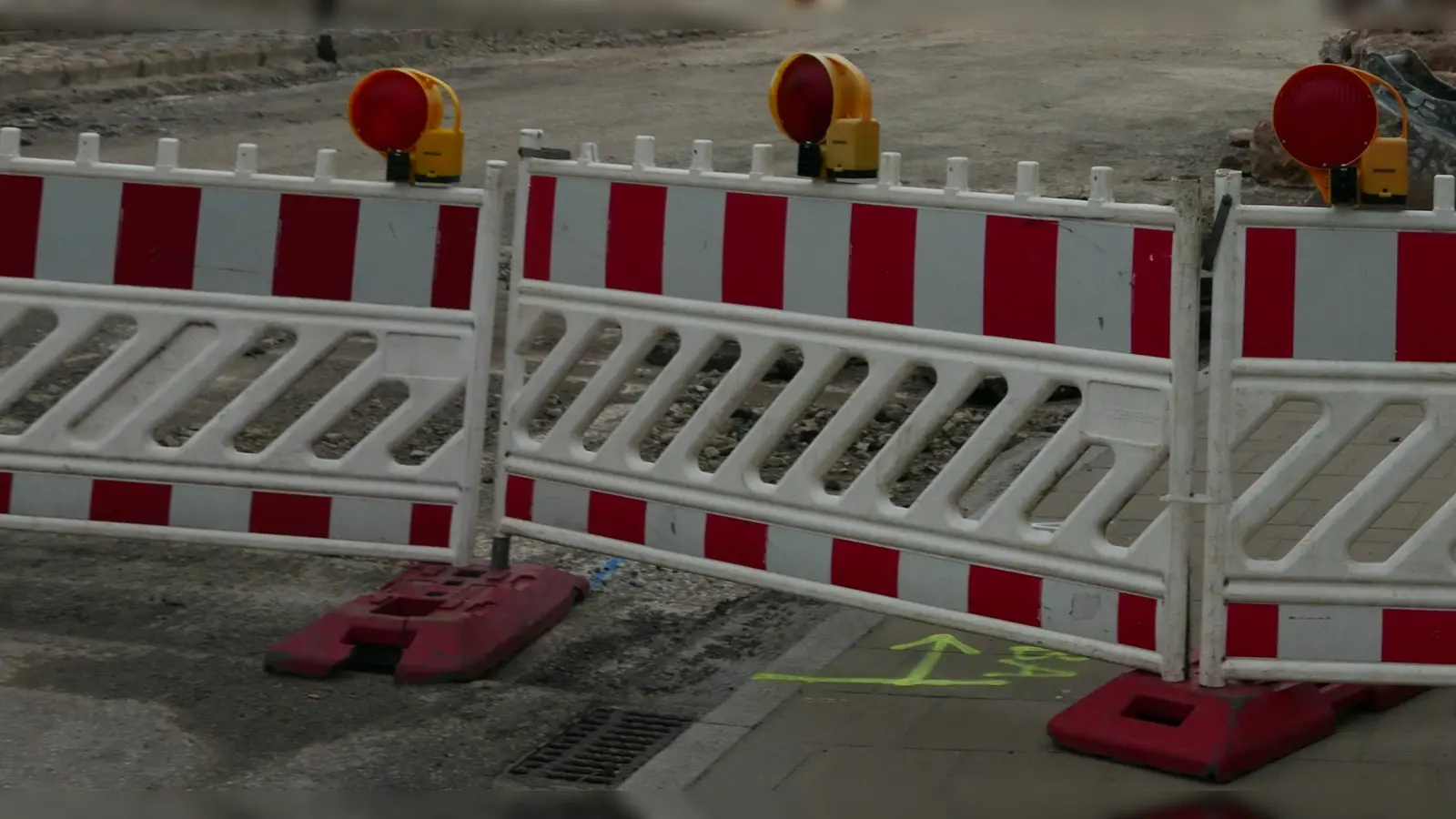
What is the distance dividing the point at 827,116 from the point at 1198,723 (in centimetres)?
173

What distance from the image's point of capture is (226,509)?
18.7 ft

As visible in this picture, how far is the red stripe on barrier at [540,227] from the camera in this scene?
552 centimetres

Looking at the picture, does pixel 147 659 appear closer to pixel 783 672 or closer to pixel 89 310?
pixel 89 310

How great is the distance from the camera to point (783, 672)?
5.20 meters

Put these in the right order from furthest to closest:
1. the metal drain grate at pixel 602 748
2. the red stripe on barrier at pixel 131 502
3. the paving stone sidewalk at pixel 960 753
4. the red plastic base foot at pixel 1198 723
Result: the red stripe on barrier at pixel 131 502, the metal drain grate at pixel 602 748, the red plastic base foot at pixel 1198 723, the paving stone sidewalk at pixel 960 753

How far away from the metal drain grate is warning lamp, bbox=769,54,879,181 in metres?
1.41

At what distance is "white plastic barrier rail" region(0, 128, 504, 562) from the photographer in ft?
18.3

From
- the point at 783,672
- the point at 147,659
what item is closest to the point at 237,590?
the point at 147,659

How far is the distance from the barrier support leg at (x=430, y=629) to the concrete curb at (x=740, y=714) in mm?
675

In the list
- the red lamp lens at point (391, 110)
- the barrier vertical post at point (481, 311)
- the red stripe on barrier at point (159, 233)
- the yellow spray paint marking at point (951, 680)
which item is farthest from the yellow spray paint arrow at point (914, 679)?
the red stripe on barrier at point (159, 233)

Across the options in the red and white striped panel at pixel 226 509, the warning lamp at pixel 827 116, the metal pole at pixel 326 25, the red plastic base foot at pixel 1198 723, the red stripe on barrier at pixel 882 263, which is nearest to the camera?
the red plastic base foot at pixel 1198 723

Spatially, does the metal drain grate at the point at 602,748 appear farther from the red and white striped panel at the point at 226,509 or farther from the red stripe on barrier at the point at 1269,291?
the red stripe on barrier at the point at 1269,291

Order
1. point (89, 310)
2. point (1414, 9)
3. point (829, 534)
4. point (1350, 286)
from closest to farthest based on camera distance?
point (1350, 286) → point (829, 534) → point (89, 310) → point (1414, 9)

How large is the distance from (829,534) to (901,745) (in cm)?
65
